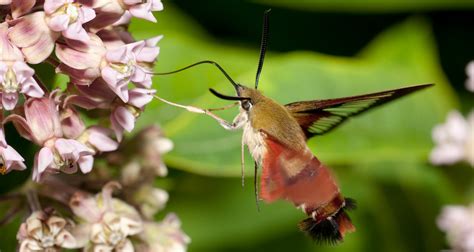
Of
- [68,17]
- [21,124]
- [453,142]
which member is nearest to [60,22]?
[68,17]

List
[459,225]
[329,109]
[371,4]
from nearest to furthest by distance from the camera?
1. [329,109]
2. [459,225]
3. [371,4]

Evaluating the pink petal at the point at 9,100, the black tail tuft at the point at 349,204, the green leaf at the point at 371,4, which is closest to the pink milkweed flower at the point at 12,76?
the pink petal at the point at 9,100

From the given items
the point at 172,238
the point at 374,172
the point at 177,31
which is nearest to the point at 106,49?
the point at 172,238

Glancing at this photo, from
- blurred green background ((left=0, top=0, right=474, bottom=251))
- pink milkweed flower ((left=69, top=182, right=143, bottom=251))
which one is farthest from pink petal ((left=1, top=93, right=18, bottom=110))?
blurred green background ((left=0, top=0, right=474, bottom=251))

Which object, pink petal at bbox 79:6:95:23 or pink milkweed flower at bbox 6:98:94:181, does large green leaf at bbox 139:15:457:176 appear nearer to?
pink milkweed flower at bbox 6:98:94:181

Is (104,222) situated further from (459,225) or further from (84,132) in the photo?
(459,225)

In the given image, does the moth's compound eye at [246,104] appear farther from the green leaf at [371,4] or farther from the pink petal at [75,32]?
the green leaf at [371,4]
